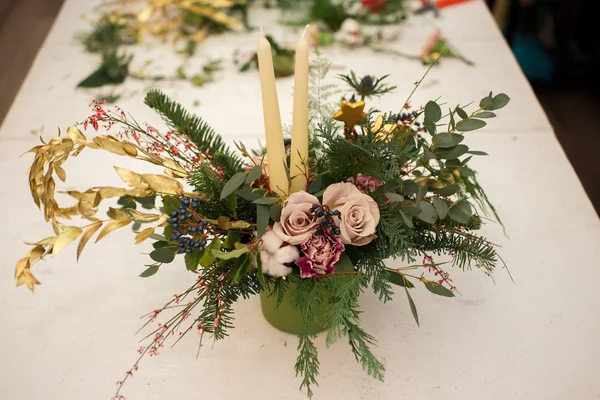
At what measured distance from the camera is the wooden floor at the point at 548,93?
161 centimetres

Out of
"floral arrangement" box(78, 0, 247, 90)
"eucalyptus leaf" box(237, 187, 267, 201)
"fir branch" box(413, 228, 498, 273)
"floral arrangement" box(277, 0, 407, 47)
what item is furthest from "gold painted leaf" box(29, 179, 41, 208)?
"floral arrangement" box(277, 0, 407, 47)

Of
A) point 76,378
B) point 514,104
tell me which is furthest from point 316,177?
point 514,104

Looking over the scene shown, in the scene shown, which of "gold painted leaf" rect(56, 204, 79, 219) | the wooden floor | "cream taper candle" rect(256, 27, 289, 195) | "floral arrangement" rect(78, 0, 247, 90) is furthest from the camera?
the wooden floor

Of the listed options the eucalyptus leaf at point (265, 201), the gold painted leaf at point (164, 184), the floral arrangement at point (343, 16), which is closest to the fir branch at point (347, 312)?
the eucalyptus leaf at point (265, 201)

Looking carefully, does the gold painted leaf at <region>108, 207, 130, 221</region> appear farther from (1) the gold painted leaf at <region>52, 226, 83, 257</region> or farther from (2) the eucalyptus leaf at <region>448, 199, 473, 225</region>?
(2) the eucalyptus leaf at <region>448, 199, 473, 225</region>

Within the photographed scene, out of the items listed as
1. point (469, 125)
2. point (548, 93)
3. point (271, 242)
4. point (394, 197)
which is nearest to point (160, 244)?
point (271, 242)

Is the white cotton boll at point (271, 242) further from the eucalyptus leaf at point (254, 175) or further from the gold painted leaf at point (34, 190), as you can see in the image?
the gold painted leaf at point (34, 190)

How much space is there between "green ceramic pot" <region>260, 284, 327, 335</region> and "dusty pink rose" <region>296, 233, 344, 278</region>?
0.30 feet

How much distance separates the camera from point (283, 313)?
80cm

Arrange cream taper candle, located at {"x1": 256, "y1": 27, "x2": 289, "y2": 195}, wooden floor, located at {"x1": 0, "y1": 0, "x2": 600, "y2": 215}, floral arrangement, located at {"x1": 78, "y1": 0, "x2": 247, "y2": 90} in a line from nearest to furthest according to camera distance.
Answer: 1. cream taper candle, located at {"x1": 256, "y1": 27, "x2": 289, "y2": 195}
2. floral arrangement, located at {"x1": 78, "y1": 0, "x2": 247, "y2": 90}
3. wooden floor, located at {"x1": 0, "y1": 0, "x2": 600, "y2": 215}

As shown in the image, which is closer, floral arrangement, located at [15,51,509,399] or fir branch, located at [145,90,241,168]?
floral arrangement, located at [15,51,509,399]

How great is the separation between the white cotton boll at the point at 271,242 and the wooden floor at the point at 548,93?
1.88ft

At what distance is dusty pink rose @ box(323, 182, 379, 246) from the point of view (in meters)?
0.68

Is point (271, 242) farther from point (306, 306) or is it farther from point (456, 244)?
point (456, 244)
